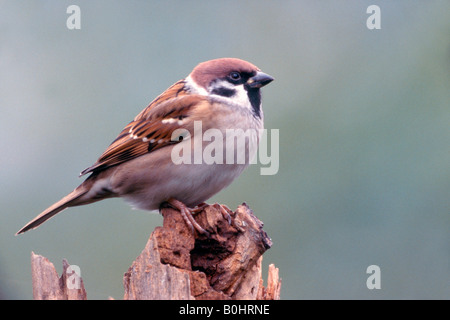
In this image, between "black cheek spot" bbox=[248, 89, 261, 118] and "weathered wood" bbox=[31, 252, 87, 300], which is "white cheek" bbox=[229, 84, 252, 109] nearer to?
"black cheek spot" bbox=[248, 89, 261, 118]

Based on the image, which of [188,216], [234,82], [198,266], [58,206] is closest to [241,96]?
[234,82]

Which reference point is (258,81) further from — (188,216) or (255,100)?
(188,216)

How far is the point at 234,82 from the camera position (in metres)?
4.22

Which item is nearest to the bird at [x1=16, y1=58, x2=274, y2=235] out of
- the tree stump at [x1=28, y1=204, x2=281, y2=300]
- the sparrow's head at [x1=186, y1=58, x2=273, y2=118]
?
the sparrow's head at [x1=186, y1=58, x2=273, y2=118]

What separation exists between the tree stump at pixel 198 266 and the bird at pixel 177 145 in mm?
315

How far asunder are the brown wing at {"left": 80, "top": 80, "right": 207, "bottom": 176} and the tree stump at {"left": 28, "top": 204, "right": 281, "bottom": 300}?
592 millimetres

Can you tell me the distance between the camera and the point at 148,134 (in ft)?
13.5

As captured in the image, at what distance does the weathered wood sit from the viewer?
3.10m

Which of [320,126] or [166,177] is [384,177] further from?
[166,177]

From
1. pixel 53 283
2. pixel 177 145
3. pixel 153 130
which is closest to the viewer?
pixel 53 283

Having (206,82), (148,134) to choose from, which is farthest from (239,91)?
(148,134)

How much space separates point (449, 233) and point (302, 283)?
4.46 feet

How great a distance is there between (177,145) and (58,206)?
0.87 m

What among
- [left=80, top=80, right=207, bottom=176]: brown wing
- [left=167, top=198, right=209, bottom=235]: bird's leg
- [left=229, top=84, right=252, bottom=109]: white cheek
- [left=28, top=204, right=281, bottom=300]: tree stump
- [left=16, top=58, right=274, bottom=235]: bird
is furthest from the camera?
[left=229, top=84, right=252, bottom=109]: white cheek
